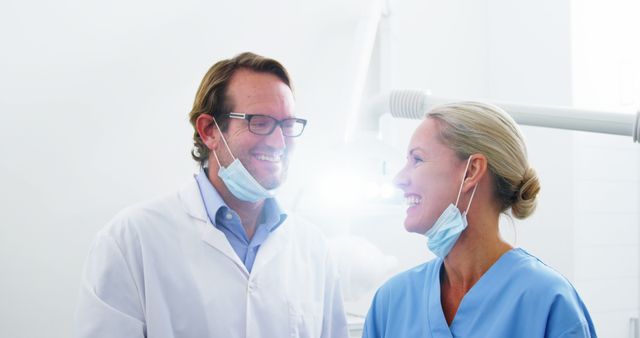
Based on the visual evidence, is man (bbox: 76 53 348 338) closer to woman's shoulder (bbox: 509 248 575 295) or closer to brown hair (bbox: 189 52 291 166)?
brown hair (bbox: 189 52 291 166)

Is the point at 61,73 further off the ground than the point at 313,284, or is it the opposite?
the point at 61,73

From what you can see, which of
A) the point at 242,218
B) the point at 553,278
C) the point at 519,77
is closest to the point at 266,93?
the point at 242,218

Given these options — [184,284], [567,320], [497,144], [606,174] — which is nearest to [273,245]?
[184,284]

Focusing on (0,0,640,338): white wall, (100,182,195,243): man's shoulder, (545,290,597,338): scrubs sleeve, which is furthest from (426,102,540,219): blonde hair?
(100,182,195,243): man's shoulder

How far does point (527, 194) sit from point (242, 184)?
2.01 ft

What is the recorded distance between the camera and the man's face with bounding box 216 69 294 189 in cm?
144

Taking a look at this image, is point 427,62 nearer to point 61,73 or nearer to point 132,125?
point 132,125

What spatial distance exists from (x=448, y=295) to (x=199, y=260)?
21.2 inches

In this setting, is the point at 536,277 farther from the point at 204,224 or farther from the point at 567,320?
the point at 204,224

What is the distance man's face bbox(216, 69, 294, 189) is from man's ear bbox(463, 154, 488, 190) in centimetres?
44

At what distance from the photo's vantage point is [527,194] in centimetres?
122

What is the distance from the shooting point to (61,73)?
5.61 ft

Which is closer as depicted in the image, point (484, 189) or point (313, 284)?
point (484, 189)

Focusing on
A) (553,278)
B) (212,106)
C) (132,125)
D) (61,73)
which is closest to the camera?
(553,278)
